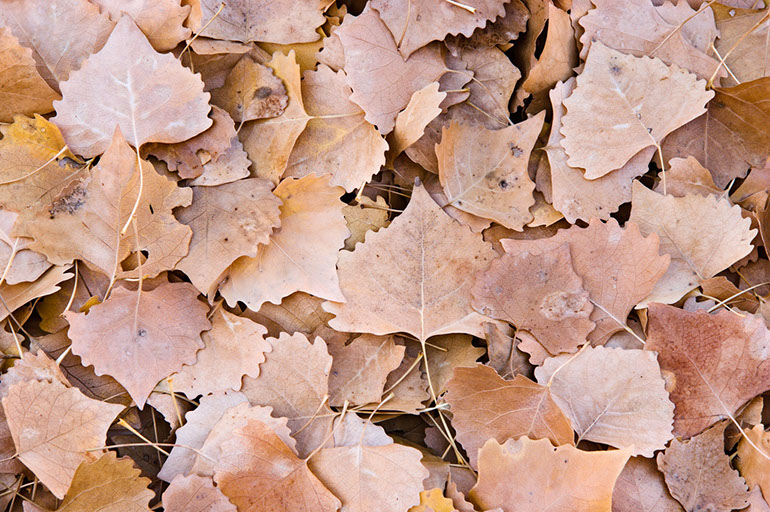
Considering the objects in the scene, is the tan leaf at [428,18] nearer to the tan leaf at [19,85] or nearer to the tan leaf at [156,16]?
the tan leaf at [156,16]

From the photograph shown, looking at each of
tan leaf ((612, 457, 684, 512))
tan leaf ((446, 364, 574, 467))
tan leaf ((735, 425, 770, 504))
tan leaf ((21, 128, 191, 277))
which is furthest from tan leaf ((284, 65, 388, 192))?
tan leaf ((735, 425, 770, 504))

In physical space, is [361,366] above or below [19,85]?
→ below

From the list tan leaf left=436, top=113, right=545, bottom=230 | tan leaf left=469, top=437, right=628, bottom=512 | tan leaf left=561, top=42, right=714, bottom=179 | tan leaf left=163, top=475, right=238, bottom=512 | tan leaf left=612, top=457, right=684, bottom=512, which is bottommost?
tan leaf left=612, top=457, right=684, bottom=512

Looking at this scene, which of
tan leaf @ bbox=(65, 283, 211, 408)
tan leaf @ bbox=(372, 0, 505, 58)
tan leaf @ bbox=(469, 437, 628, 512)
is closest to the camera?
tan leaf @ bbox=(469, 437, 628, 512)

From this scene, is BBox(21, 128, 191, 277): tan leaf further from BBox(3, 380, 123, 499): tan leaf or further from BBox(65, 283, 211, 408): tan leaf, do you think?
BBox(3, 380, 123, 499): tan leaf

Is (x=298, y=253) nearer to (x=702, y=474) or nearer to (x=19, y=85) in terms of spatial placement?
(x=19, y=85)

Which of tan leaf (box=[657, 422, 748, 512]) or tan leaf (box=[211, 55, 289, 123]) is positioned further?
tan leaf (box=[211, 55, 289, 123])

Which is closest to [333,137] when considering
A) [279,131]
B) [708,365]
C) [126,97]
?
[279,131]
